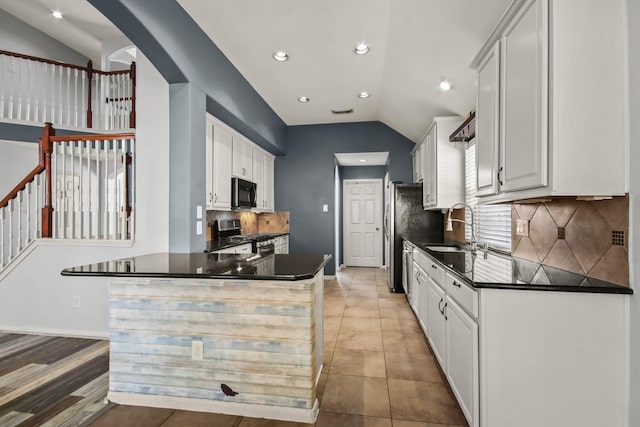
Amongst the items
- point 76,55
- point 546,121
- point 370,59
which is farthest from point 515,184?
point 76,55

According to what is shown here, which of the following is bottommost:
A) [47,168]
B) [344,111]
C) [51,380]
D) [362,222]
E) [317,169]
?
[51,380]

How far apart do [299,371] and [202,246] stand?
1664mm

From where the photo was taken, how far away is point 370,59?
11.7 ft

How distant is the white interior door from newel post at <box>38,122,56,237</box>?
5559mm

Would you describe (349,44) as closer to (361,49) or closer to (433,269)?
(361,49)

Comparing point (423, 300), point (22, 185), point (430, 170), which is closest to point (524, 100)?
point (423, 300)

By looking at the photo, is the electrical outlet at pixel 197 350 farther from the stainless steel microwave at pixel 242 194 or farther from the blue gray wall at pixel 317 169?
the blue gray wall at pixel 317 169

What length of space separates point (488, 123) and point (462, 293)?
43.4 inches

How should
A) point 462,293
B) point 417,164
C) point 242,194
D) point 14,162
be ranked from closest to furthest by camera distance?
1. point 462,293
2. point 242,194
3. point 417,164
4. point 14,162

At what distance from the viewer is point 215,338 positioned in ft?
6.31

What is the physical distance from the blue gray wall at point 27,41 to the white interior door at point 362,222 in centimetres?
613

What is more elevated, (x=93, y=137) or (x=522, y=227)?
(x=93, y=137)

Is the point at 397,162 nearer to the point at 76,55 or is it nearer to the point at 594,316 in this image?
the point at 594,316

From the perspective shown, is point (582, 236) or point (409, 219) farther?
point (409, 219)
